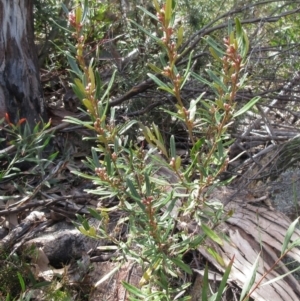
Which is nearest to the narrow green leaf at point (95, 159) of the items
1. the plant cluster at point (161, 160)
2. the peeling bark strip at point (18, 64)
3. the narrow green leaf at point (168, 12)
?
the plant cluster at point (161, 160)

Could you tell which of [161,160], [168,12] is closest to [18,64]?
[161,160]

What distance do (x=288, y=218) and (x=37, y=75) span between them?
171cm

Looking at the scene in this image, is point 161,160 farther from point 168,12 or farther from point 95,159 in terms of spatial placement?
point 168,12

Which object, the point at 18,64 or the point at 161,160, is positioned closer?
the point at 161,160

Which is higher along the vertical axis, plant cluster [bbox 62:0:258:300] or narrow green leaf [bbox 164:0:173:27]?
narrow green leaf [bbox 164:0:173:27]

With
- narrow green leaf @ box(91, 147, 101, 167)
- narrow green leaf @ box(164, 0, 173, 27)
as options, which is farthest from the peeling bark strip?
narrow green leaf @ box(164, 0, 173, 27)

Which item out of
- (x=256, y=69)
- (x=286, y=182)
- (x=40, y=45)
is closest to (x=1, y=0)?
(x=40, y=45)

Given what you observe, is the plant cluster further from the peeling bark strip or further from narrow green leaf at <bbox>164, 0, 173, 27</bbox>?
the peeling bark strip

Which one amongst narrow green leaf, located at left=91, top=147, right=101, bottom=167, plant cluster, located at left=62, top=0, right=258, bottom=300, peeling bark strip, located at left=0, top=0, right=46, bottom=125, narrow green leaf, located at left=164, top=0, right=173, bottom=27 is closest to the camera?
narrow green leaf, located at left=164, top=0, right=173, bottom=27

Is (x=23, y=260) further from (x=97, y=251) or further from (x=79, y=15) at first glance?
(x=79, y=15)

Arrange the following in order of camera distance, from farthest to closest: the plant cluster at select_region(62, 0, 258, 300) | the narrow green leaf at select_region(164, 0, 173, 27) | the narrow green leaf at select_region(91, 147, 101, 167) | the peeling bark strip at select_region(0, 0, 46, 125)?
the peeling bark strip at select_region(0, 0, 46, 125) → the narrow green leaf at select_region(91, 147, 101, 167) → the plant cluster at select_region(62, 0, 258, 300) → the narrow green leaf at select_region(164, 0, 173, 27)

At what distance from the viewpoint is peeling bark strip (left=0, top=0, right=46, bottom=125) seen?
3.31 meters

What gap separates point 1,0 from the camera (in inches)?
129

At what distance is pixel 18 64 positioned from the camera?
3.36m
